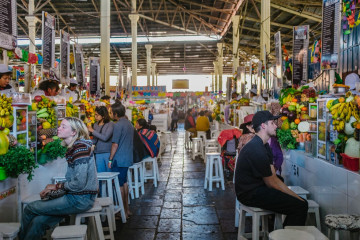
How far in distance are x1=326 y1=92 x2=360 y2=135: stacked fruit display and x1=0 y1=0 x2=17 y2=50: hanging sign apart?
3781 mm

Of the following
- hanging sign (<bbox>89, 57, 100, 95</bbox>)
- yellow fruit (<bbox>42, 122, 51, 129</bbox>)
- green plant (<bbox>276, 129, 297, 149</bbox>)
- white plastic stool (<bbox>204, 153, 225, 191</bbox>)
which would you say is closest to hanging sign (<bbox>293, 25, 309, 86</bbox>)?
white plastic stool (<bbox>204, 153, 225, 191</bbox>)

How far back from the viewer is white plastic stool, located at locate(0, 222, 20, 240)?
279cm

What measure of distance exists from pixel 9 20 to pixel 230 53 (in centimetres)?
2263

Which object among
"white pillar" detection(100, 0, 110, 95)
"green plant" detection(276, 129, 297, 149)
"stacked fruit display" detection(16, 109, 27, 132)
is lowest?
"green plant" detection(276, 129, 297, 149)

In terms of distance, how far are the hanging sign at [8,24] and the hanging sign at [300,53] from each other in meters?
5.23

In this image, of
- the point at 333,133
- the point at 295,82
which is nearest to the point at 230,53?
the point at 295,82

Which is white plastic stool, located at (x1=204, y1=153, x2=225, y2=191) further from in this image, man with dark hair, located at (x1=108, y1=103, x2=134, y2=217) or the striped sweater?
the striped sweater

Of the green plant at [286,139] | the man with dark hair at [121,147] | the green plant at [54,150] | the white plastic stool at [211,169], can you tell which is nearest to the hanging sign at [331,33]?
the green plant at [286,139]

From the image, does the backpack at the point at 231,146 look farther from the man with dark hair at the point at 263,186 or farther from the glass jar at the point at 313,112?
the man with dark hair at the point at 263,186

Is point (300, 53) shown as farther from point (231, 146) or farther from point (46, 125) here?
point (46, 125)

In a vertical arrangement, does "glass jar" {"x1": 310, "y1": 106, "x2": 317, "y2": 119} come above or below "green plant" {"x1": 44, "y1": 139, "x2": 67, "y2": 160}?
above

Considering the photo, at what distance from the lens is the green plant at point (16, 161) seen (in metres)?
3.35

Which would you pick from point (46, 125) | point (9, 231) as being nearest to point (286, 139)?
point (46, 125)

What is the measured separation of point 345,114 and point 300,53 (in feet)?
13.4
